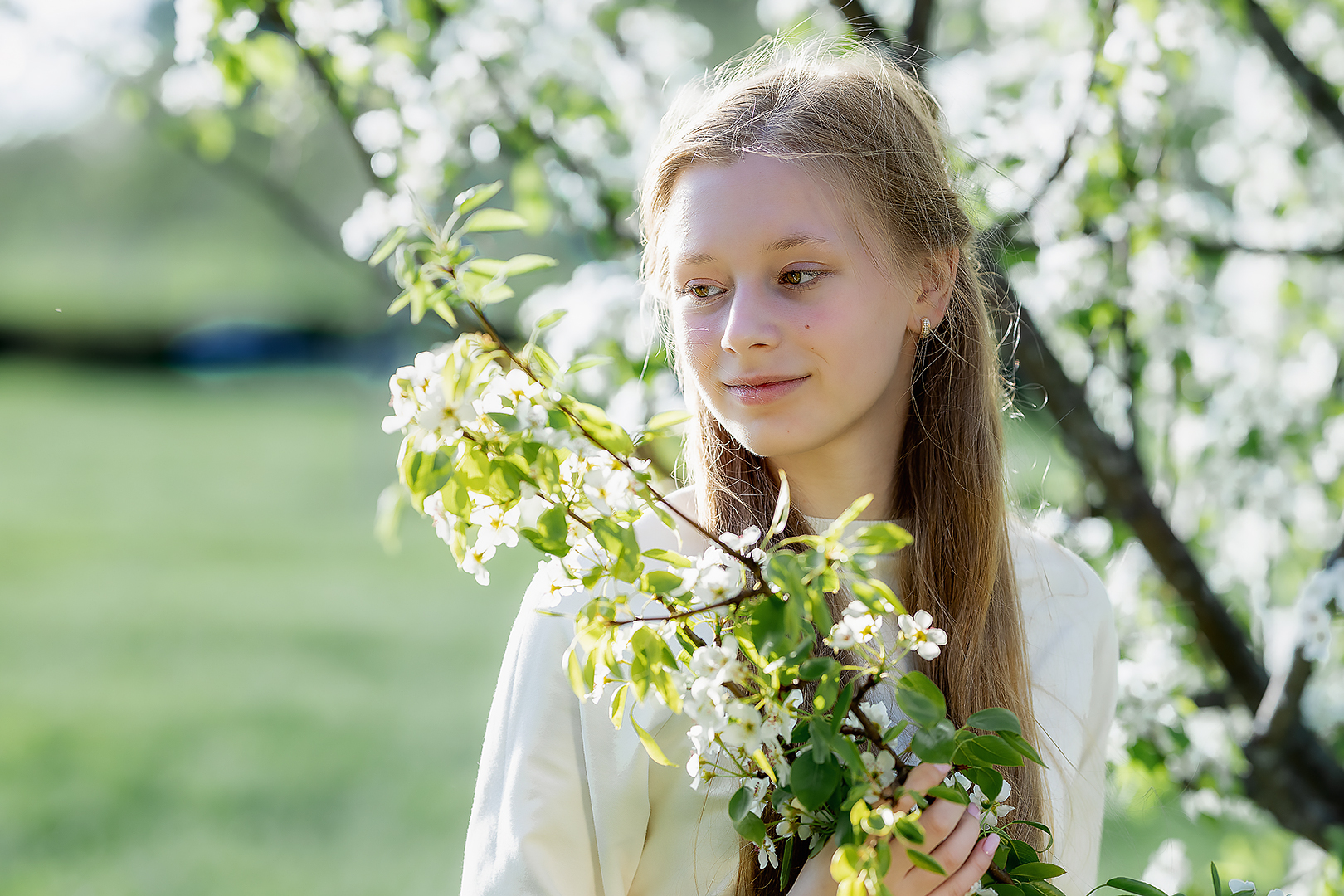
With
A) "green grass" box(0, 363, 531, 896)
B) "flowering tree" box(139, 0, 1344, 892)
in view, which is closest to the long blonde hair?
"flowering tree" box(139, 0, 1344, 892)

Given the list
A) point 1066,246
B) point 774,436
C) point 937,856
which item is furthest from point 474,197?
point 1066,246

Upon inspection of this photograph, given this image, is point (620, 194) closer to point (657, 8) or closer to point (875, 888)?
point (657, 8)

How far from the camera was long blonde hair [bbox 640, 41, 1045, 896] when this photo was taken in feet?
4.60

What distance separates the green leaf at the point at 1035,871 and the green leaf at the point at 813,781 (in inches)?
11.0

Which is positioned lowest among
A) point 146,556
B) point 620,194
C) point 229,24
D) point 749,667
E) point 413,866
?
point 413,866

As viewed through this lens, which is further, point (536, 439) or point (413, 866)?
point (413, 866)

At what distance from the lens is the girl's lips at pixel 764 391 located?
131 centimetres

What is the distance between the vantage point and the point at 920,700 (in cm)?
91

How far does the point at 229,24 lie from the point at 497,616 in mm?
7506

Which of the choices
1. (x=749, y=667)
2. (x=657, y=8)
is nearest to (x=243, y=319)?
(x=657, y=8)

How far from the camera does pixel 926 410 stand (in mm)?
1613

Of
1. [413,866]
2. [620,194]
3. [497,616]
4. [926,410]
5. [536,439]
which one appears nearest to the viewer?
[536,439]

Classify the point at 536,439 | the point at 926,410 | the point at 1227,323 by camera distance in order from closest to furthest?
the point at 536,439 → the point at 926,410 → the point at 1227,323

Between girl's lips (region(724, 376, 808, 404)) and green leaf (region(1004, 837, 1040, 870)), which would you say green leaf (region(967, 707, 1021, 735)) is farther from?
girl's lips (region(724, 376, 808, 404))
